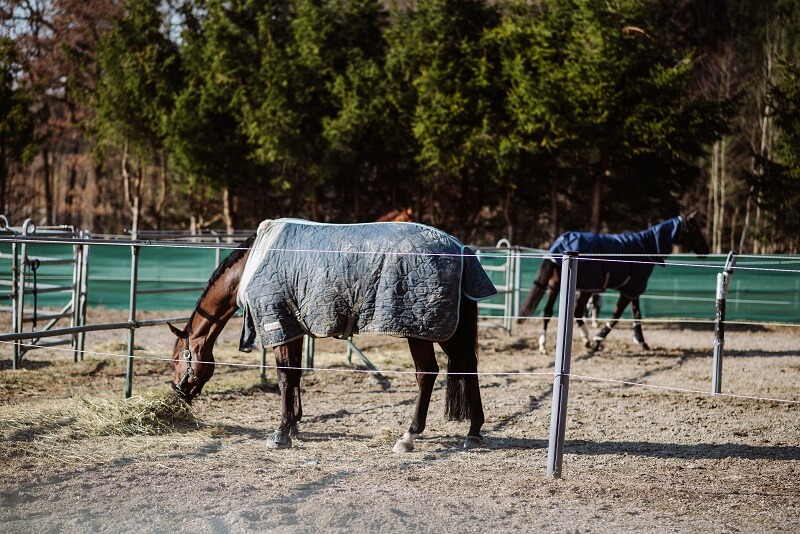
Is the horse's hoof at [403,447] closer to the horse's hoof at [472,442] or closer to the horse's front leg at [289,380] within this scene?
the horse's hoof at [472,442]

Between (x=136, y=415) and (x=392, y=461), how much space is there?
182 cm

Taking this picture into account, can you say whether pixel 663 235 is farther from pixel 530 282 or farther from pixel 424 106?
pixel 424 106

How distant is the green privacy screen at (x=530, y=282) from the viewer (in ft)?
40.9

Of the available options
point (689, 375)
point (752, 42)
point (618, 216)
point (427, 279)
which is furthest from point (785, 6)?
point (427, 279)

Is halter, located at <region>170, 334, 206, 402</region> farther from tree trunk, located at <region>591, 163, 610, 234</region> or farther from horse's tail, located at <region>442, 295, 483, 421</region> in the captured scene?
tree trunk, located at <region>591, 163, 610, 234</region>

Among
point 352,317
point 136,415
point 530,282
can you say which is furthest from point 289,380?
point 530,282

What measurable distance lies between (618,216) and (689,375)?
12769 millimetres

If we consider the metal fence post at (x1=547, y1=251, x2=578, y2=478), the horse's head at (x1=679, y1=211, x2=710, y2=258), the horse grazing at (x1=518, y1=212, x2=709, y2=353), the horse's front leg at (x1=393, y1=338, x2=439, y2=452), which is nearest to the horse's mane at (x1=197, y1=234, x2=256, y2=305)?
the horse's front leg at (x1=393, y1=338, x2=439, y2=452)

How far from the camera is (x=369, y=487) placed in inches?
157

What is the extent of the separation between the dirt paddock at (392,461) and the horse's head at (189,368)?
301 mm

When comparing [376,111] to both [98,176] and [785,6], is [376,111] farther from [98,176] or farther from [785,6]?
[98,176]

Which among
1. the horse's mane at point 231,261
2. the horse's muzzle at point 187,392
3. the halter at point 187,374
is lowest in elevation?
the horse's muzzle at point 187,392

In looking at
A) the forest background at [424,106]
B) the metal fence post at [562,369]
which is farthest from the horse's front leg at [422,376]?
the forest background at [424,106]

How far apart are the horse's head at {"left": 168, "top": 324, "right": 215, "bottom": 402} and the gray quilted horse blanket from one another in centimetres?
44
